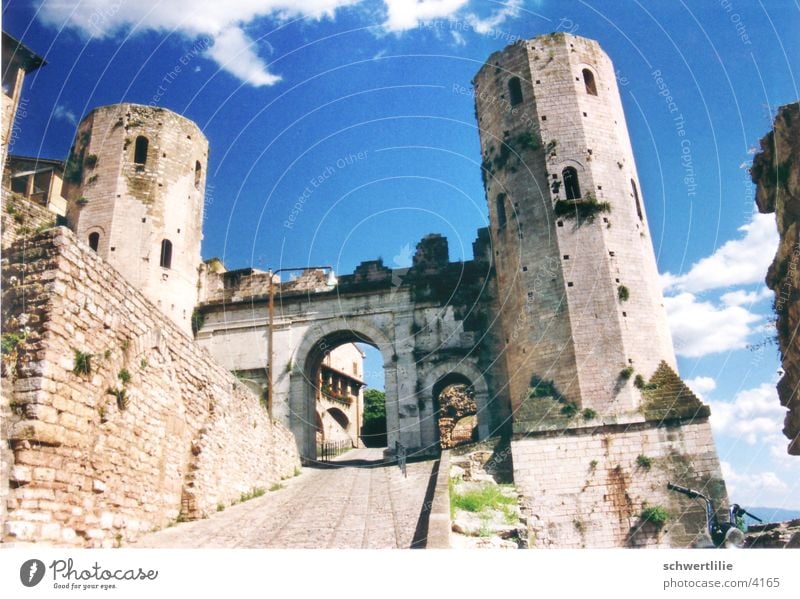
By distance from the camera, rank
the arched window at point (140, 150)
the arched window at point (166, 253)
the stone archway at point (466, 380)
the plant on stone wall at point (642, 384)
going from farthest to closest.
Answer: the arched window at point (140, 150)
the arched window at point (166, 253)
the stone archway at point (466, 380)
the plant on stone wall at point (642, 384)

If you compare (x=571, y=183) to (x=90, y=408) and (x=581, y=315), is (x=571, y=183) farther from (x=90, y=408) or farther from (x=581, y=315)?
(x=90, y=408)

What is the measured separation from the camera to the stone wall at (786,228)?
12570 mm

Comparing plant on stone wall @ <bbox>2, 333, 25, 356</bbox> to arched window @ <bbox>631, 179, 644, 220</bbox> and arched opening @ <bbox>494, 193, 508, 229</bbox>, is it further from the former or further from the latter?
arched window @ <bbox>631, 179, 644, 220</bbox>

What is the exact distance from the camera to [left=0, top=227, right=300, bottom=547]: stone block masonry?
574 cm

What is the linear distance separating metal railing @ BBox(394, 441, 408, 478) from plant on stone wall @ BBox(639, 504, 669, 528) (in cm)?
589

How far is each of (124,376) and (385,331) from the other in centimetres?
1530

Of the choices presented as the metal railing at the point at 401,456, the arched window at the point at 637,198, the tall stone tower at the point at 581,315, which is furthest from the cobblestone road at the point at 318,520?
the arched window at the point at 637,198

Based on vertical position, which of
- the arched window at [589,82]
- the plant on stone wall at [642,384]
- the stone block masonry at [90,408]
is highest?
the arched window at [589,82]

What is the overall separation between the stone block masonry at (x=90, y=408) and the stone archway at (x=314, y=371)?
1167 cm

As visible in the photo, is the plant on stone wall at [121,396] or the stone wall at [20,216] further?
the stone wall at [20,216]

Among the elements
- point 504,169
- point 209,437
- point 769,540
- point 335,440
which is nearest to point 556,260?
point 504,169

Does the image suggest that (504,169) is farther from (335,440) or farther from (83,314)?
(335,440)

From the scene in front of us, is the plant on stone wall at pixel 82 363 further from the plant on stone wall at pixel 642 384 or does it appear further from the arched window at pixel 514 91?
the arched window at pixel 514 91

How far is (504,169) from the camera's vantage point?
62.4ft
